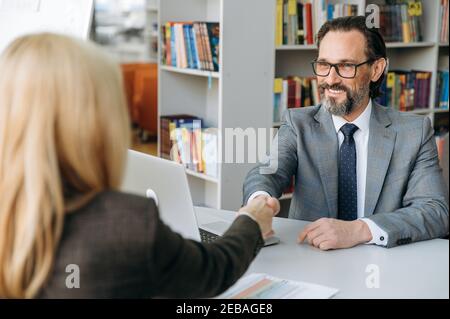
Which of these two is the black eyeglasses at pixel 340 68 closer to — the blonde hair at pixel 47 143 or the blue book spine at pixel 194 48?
the blonde hair at pixel 47 143

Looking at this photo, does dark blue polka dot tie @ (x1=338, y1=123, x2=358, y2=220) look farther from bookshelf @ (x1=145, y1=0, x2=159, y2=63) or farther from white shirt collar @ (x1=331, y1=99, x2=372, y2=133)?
bookshelf @ (x1=145, y1=0, x2=159, y2=63)

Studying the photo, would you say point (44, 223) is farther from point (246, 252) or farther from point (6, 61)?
point (246, 252)

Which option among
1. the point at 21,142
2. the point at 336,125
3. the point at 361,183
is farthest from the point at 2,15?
the point at 21,142

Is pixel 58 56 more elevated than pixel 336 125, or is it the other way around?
pixel 58 56

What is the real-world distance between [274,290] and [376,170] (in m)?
0.81

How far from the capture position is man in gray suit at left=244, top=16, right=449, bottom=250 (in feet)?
7.06

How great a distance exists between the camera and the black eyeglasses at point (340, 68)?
2.29m

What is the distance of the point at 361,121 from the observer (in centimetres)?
225

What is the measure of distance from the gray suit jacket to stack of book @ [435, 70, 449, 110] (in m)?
2.70

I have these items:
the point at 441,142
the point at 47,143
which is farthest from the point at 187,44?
the point at 47,143

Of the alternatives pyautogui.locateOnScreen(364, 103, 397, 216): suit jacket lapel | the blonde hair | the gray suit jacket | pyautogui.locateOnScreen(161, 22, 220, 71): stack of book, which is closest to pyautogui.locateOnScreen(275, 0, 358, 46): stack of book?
pyautogui.locateOnScreen(161, 22, 220, 71): stack of book

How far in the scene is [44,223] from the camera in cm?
100
